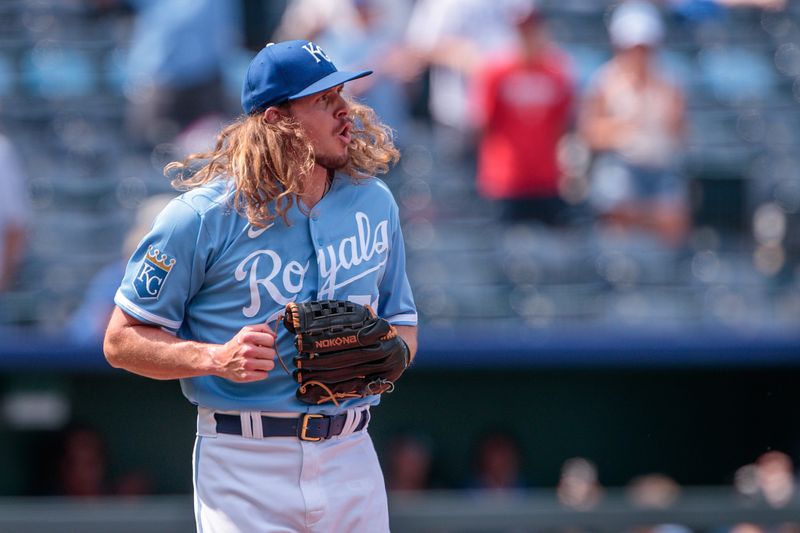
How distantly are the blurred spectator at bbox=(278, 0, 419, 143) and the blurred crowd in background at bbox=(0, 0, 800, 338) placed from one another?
1cm

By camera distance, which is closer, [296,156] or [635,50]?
[296,156]

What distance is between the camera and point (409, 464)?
643cm

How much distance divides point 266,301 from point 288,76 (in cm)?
50

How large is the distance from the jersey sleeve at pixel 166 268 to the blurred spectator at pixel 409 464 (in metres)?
3.69

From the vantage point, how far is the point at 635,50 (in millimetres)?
7293

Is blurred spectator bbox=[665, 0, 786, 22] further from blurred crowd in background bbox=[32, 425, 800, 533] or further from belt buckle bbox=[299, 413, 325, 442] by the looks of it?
belt buckle bbox=[299, 413, 325, 442]

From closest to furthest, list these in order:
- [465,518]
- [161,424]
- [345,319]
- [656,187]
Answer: [345,319]
[465,518]
[161,424]
[656,187]

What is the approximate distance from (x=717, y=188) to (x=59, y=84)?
13.9 feet

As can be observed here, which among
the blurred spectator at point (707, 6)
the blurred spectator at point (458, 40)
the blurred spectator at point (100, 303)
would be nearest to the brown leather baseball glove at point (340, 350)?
the blurred spectator at point (100, 303)

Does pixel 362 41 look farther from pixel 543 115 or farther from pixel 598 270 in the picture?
pixel 598 270

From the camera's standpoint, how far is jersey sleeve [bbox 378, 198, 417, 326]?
10.1ft

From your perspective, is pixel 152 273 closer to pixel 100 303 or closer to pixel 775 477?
pixel 100 303

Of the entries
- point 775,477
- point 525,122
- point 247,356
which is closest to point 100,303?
point 525,122

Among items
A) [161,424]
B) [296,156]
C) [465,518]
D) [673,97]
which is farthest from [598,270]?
[296,156]
